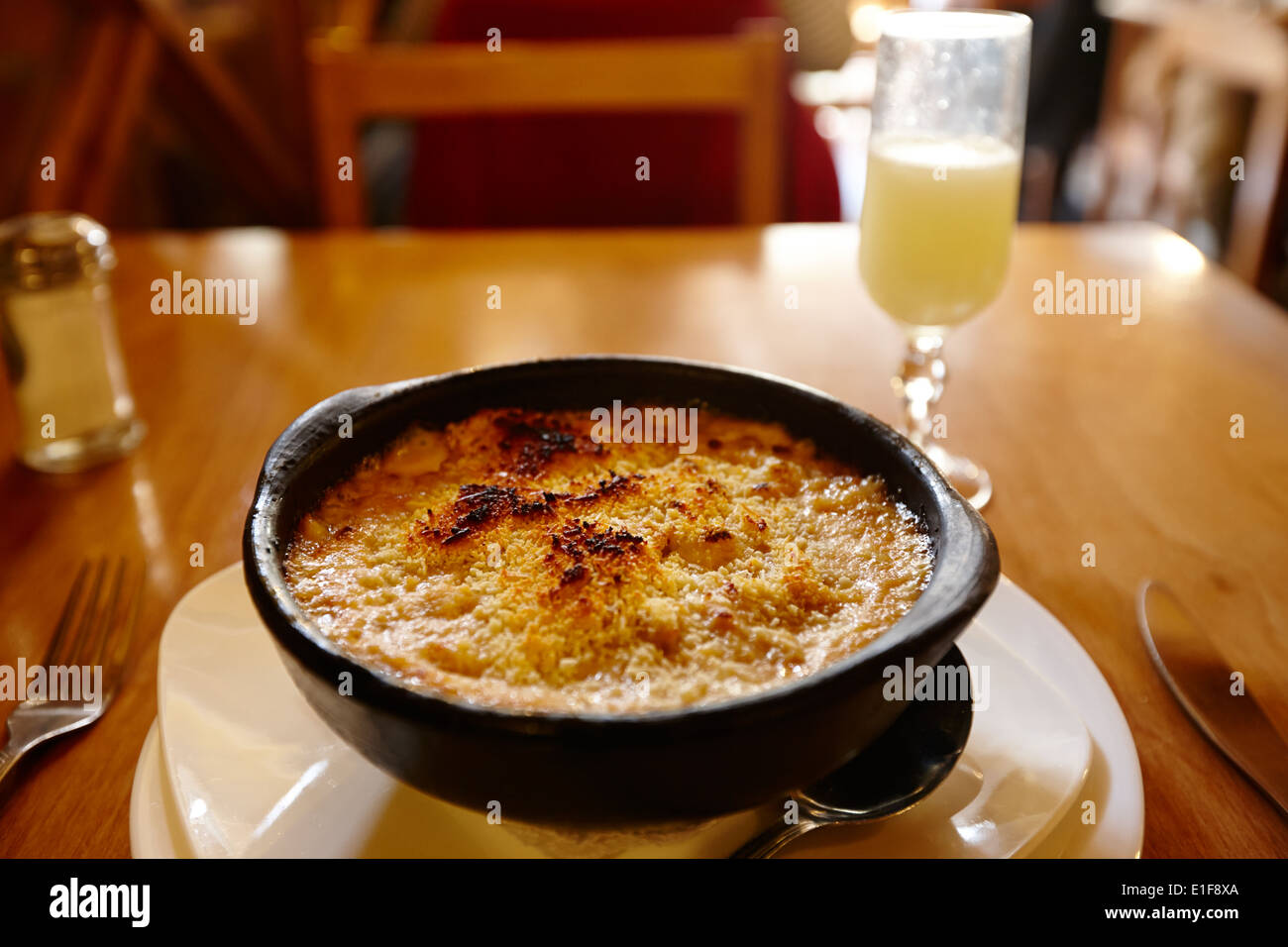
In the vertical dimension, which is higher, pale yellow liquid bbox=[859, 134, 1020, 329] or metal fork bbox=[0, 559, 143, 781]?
pale yellow liquid bbox=[859, 134, 1020, 329]

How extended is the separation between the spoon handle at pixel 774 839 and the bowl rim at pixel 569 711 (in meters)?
0.11

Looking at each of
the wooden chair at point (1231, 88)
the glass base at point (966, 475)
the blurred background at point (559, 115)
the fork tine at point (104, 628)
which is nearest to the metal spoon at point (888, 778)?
the glass base at point (966, 475)

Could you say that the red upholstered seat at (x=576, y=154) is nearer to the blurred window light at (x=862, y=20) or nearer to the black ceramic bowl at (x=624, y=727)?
the black ceramic bowl at (x=624, y=727)

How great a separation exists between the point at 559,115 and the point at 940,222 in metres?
1.64

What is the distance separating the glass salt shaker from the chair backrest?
2.73 feet

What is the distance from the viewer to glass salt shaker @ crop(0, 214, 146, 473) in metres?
1.13

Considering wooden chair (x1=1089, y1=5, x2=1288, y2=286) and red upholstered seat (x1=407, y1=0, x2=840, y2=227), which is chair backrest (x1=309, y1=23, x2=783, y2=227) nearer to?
red upholstered seat (x1=407, y1=0, x2=840, y2=227)

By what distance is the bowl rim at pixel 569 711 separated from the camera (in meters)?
0.50

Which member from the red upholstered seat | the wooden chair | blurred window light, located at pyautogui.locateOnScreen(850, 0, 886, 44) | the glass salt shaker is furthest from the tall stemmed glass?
blurred window light, located at pyautogui.locateOnScreen(850, 0, 886, 44)

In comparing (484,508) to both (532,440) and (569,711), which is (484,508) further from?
(569,711)

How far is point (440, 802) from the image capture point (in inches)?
25.3
